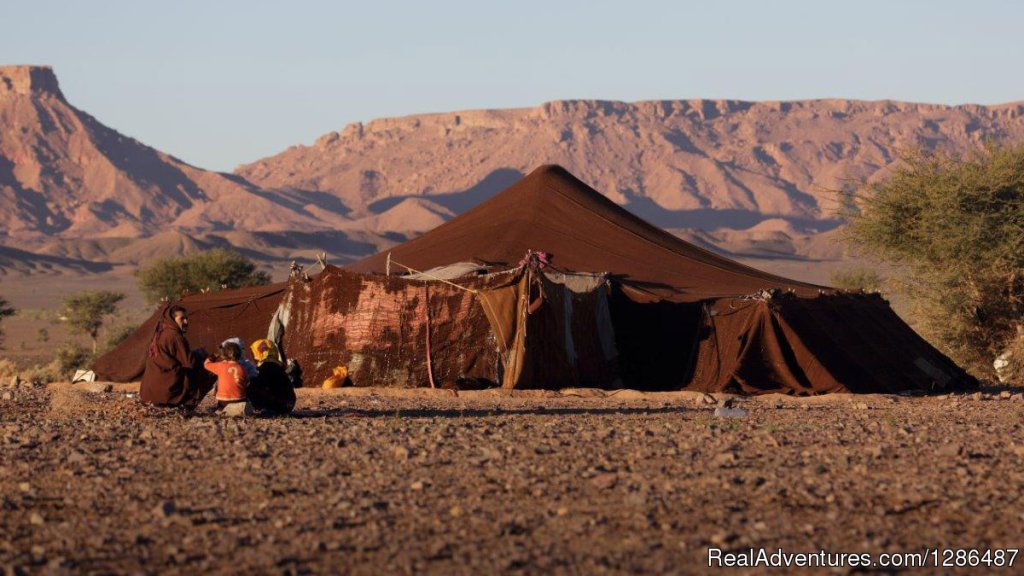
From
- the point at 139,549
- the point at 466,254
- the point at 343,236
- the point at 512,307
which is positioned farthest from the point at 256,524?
the point at 343,236

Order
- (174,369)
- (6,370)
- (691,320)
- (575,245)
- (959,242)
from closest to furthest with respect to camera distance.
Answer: (174,369) → (691,320) → (575,245) → (959,242) → (6,370)

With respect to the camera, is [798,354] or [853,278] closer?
[798,354]

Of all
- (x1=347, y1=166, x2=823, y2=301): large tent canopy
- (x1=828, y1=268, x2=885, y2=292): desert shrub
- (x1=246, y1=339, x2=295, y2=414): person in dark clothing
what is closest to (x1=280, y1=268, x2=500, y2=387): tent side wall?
(x1=347, y1=166, x2=823, y2=301): large tent canopy

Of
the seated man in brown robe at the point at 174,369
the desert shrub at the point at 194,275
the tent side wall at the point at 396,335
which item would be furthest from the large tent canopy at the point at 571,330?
the desert shrub at the point at 194,275

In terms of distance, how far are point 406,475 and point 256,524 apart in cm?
158

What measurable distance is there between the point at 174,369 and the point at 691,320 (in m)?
8.02

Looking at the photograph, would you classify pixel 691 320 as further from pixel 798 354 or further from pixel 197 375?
pixel 197 375

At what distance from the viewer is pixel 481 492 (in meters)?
8.41

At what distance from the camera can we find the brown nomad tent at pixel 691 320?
17922mm

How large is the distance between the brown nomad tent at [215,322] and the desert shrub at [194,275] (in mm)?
16854

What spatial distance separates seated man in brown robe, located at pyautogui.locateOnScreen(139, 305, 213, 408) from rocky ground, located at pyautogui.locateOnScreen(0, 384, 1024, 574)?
0.18 m

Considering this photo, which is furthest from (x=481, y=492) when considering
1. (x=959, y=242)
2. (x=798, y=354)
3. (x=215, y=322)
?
(x=959, y=242)

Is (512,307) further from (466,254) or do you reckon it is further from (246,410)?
(246,410)

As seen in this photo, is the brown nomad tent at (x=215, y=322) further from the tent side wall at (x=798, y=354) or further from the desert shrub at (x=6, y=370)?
the tent side wall at (x=798, y=354)
